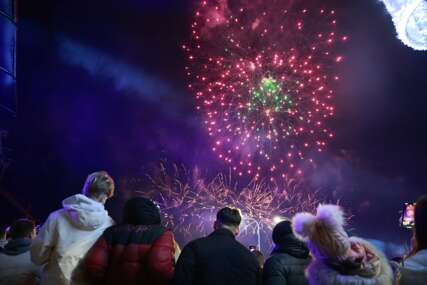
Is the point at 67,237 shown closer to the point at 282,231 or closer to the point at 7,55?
the point at 282,231

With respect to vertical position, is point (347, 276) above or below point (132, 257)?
above

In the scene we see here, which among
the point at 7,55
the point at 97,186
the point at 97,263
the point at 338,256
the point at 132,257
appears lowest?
the point at 97,263

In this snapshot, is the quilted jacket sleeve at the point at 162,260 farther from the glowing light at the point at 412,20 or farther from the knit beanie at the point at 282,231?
the glowing light at the point at 412,20

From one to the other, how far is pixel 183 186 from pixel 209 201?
6.22ft

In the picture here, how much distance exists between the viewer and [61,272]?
147 inches

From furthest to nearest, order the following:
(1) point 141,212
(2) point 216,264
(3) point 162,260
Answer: (1) point 141,212 < (2) point 216,264 < (3) point 162,260

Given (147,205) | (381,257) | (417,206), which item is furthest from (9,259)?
(417,206)

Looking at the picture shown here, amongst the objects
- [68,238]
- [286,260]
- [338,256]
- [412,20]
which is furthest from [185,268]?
[412,20]

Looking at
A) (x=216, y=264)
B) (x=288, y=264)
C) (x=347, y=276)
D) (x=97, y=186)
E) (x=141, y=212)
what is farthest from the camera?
(x=97, y=186)

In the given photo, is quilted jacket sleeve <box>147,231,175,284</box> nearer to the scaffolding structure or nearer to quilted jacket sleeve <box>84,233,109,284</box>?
quilted jacket sleeve <box>84,233,109,284</box>

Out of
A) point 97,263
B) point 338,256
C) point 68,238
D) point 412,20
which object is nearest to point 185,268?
point 97,263

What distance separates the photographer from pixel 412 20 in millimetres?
11555

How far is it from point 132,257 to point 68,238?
2.23ft

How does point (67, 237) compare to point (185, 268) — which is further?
point (67, 237)
